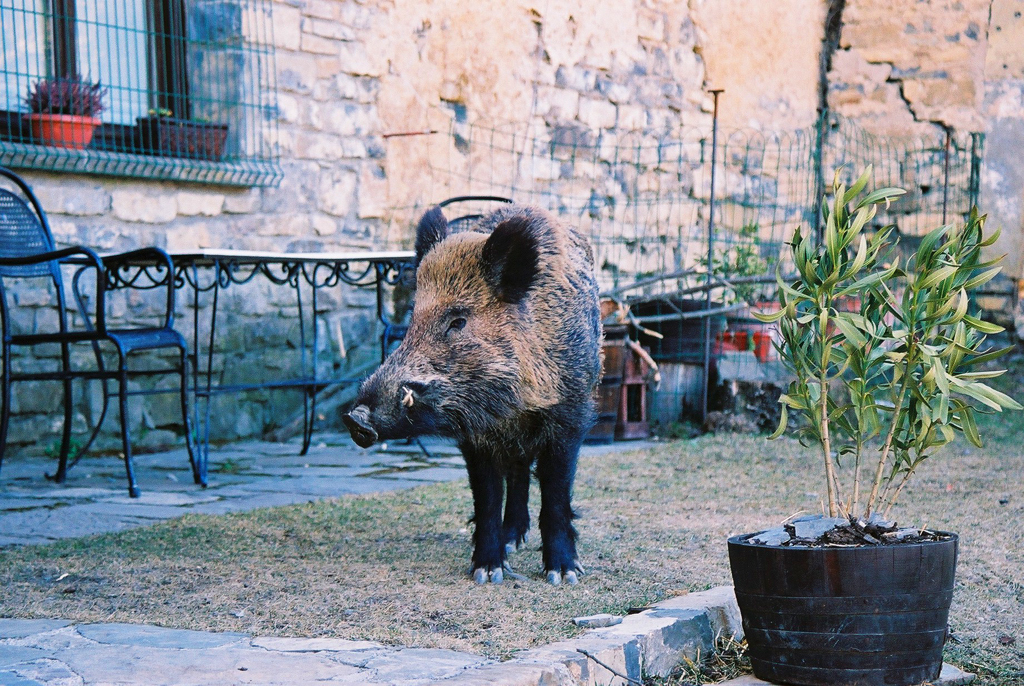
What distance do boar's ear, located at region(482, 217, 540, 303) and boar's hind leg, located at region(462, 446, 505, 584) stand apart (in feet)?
1.66

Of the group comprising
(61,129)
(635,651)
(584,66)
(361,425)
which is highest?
(584,66)

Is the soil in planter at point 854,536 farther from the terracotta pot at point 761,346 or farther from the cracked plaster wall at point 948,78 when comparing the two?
the cracked plaster wall at point 948,78

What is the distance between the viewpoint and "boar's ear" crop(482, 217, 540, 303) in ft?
10.5

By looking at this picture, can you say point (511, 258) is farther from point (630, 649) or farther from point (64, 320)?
point (64, 320)

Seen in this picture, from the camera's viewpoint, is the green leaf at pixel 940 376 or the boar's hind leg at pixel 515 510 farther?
the boar's hind leg at pixel 515 510

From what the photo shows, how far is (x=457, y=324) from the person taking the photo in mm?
3217

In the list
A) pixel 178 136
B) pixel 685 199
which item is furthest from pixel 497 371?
pixel 685 199

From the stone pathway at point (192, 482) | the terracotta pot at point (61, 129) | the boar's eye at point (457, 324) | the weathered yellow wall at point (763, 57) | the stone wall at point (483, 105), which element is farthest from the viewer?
the weathered yellow wall at point (763, 57)

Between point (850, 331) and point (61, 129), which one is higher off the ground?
point (61, 129)

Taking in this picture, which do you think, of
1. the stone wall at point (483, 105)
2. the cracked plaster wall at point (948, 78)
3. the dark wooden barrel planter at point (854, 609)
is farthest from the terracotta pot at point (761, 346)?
the dark wooden barrel planter at point (854, 609)

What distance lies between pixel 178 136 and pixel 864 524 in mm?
4713

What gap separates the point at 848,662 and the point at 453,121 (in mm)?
5778

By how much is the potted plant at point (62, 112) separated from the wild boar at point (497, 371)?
2.82 m

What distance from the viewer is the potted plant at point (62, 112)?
18.0 ft
